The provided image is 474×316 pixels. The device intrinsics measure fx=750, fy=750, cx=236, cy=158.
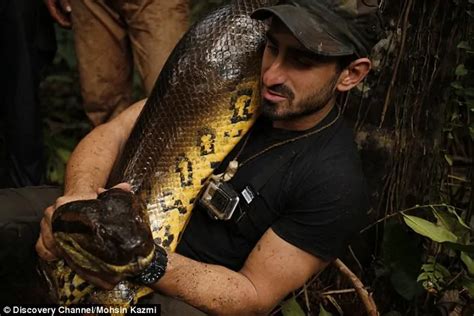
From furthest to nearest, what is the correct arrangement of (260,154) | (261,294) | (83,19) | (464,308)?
1. (83,19)
2. (464,308)
3. (260,154)
4. (261,294)

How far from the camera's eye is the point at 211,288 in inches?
114

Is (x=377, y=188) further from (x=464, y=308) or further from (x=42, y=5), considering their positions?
(x=42, y=5)

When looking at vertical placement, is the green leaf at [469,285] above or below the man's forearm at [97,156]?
below

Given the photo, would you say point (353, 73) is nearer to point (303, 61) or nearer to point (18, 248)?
point (303, 61)

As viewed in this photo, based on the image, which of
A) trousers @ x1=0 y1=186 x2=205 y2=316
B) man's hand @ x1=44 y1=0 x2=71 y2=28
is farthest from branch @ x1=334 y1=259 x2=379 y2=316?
man's hand @ x1=44 y1=0 x2=71 y2=28

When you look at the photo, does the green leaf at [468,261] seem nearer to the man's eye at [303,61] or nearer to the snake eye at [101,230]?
the man's eye at [303,61]

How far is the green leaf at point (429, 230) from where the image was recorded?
10.8 feet

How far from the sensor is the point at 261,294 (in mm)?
2963

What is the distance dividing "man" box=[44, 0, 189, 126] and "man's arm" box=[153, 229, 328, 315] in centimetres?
169

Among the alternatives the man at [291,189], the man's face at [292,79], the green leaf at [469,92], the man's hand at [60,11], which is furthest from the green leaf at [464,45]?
the man's hand at [60,11]

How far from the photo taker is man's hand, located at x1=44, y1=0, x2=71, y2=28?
4492 millimetres

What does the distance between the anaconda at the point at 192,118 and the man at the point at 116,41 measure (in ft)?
2.58

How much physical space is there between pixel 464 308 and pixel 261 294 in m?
1.26

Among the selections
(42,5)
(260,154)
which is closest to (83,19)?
(42,5)
